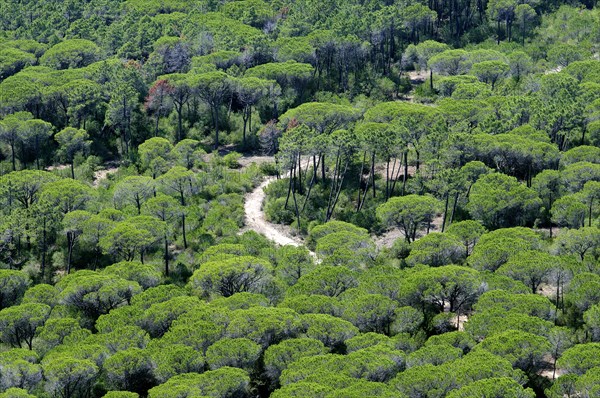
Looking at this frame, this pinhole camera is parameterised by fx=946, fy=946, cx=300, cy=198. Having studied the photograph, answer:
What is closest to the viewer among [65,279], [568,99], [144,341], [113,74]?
[144,341]

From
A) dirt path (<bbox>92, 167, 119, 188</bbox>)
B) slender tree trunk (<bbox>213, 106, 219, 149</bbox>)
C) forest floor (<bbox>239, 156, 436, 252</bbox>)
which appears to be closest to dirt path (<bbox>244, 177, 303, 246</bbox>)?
forest floor (<bbox>239, 156, 436, 252</bbox>)

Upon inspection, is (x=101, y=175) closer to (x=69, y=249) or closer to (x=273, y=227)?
(x=69, y=249)

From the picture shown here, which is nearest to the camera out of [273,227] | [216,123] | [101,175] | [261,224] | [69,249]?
[69,249]

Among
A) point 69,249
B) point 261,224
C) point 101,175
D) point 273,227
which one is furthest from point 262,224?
point 101,175

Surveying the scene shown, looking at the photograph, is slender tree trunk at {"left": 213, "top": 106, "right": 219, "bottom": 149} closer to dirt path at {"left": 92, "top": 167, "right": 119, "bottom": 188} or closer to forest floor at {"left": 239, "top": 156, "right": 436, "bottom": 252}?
forest floor at {"left": 239, "top": 156, "right": 436, "bottom": 252}

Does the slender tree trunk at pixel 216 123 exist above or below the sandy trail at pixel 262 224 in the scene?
above

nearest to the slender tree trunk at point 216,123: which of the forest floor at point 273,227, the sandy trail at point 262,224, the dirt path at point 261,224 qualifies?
the forest floor at point 273,227

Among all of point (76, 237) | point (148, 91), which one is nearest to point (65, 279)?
point (76, 237)

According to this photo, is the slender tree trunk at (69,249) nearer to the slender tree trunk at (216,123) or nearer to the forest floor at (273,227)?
the forest floor at (273,227)

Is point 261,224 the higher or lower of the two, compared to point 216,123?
lower

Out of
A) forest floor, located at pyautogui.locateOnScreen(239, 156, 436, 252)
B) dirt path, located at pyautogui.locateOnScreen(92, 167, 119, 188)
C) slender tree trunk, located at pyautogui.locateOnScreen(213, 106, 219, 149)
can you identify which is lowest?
forest floor, located at pyautogui.locateOnScreen(239, 156, 436, 252)

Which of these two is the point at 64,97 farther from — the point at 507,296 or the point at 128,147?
the point at 507,296
